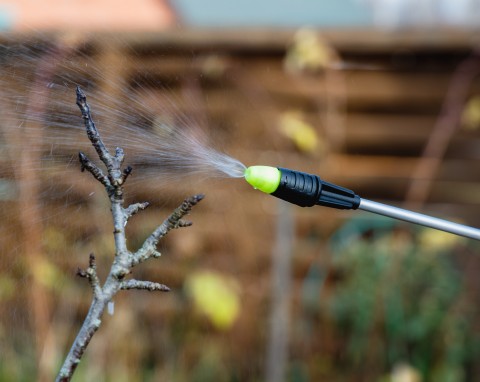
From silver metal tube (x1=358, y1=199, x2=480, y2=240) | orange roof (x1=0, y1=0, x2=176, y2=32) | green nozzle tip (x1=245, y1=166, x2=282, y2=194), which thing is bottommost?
green nozzle tip (x1=245, y1=166, x2=282, y2=194)

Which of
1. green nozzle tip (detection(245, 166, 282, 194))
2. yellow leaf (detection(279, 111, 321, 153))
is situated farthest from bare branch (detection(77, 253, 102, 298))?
yellow leaf (detection(279, 111, 321, 153))

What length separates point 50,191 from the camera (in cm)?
150

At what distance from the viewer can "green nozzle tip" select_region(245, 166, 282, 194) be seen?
3.48 ft

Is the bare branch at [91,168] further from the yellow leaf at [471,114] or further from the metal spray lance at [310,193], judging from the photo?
the yellow leaf at [471,114]

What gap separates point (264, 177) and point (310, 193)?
84mm

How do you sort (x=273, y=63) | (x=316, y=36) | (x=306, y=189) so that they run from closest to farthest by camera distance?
(x=306, y=189), (x=316, y=36), (x=273, y=63)

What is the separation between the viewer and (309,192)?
1.10 m

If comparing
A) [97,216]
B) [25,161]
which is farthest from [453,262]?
[25,161]

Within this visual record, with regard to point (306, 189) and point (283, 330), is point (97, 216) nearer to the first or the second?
point (283, 330)

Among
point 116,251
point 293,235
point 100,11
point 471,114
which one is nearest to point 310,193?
point 116,251

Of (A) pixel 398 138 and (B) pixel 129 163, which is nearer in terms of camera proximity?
(B) pixel 129 163

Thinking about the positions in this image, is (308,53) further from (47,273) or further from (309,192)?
(309,192)

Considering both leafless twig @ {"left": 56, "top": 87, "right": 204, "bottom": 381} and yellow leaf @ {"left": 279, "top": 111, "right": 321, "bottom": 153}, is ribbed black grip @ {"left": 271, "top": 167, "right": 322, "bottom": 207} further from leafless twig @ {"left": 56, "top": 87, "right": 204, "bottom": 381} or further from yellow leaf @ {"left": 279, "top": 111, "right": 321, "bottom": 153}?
yellow leaf @ {"left": 279, "top": 111, "right": 321, "bottom": 153}

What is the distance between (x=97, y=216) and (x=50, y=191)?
1264 mm
